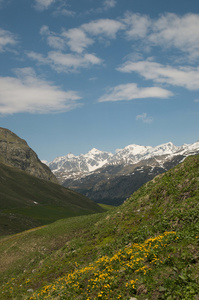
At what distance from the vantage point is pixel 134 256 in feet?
59.4

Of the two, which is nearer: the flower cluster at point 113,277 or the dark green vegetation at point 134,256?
the dark green vegetation at point 134,256

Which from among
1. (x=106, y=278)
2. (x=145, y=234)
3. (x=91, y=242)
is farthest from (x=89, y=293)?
(x=91, y=242)

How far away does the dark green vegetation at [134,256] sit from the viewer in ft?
47.8

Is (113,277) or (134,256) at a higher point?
(134,256)

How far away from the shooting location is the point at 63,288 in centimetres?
1827

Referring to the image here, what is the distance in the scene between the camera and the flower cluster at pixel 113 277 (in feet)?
50.1

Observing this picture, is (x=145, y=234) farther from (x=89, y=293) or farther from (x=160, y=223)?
(x=89, y=293)

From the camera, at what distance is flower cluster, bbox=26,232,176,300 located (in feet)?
50.1

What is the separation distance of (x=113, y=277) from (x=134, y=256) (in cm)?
251

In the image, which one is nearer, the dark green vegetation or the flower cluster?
the dark green vegetation

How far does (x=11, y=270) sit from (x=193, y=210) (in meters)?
29.1

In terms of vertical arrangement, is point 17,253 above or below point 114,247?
below

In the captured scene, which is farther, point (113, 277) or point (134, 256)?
point (134, 256)

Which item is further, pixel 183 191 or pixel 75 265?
pixel 183 191
